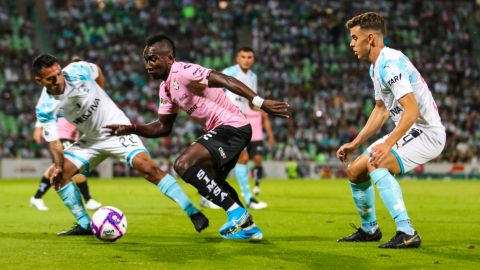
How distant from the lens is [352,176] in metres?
5.47

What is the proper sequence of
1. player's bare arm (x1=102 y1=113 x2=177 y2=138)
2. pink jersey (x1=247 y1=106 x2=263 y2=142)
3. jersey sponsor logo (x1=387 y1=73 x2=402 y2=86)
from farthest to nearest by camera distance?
pink jersey (x1=247 y1=106 x2=263 y2=142) → player's bare arm (x1=102 y1=113 x2=177 y2=138) → jersey sponsor logo (x1=387 y1=73 x2=402 y2=86)

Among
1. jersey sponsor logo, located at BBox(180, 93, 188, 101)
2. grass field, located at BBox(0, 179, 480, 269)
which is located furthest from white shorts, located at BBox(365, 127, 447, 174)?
jersey sponsor logo, located at BBox(180, 93, 188, 101)

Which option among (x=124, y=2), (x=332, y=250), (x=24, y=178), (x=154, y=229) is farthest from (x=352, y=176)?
(x=124, y=2)

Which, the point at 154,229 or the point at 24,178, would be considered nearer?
the point at 154,229

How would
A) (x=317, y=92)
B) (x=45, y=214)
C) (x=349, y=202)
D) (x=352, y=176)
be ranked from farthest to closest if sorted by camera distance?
1. (x=317, y=92)
2. (x=349, y=202)
3. (x=45, y=214)
4. (x=352, y=176)

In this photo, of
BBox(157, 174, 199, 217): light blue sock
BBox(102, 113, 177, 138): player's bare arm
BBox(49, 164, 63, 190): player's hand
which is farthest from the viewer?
BBox(49, 164, 63, 190): player's hand

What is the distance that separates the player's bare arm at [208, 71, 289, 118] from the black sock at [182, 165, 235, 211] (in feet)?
2.77

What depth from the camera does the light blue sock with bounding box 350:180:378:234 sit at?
Answer: 5.55 meters

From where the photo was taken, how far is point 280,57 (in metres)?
30.7

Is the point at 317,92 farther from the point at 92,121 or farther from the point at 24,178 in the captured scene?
the point at 92,121

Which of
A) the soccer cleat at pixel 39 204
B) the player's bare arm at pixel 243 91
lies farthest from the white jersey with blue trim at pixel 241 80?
the player's bare arm at pixel 243 91

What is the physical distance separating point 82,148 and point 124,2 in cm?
2876

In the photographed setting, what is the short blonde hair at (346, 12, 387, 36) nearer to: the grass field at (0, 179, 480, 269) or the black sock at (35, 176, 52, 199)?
the grass field at (0, 179, 480, 269)

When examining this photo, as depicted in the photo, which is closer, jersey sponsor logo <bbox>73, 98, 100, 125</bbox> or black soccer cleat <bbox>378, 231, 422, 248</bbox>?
black soccer cleat <bbox>378, 231, 422, 248</bbox>
